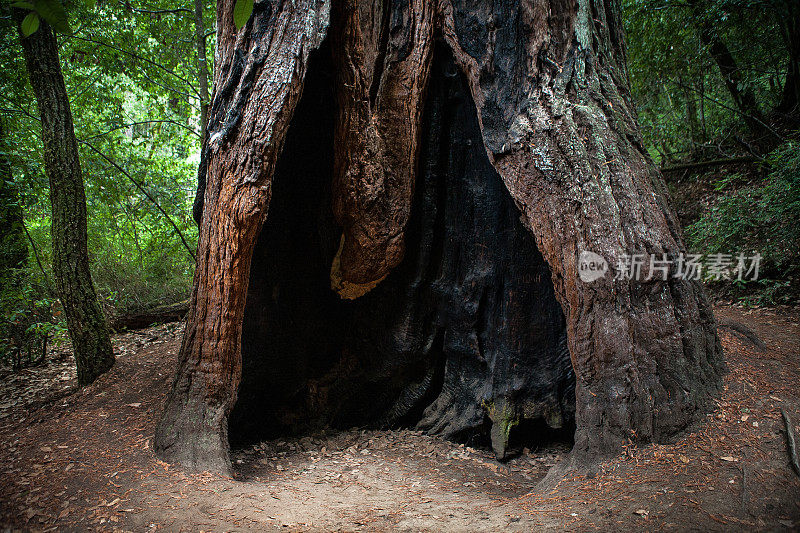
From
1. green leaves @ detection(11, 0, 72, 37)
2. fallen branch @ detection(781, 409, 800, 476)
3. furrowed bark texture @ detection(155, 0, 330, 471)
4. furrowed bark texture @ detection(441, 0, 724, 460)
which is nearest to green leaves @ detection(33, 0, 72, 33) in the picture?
green leaves @ detection(11, 0, 72, 37)

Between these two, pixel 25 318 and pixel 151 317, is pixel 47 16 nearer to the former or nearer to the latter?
pixel 25 318

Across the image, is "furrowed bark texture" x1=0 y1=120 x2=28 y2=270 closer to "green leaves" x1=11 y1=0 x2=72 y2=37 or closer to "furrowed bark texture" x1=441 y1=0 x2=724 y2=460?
"green leaves" x1=11 y1=0 x2=72 y2=37

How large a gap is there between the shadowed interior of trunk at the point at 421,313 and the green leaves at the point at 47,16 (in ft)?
8.83

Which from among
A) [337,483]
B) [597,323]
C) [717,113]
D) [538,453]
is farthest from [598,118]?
[717,113]

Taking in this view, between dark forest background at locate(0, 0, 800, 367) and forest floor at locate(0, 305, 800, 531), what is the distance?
5.88 feet

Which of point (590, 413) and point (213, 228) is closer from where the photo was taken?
point (590, 413)

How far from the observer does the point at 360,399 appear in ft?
13.3

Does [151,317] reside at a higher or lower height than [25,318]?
lower

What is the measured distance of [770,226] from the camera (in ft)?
16.3

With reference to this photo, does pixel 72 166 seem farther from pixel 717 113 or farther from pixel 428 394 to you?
pixel 717 113

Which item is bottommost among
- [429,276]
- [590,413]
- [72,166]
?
[590,413]

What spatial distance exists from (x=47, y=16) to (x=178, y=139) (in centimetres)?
747

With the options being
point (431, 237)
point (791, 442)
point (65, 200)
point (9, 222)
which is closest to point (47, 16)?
point (431, 237)

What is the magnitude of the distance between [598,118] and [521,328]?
1.49 meters
